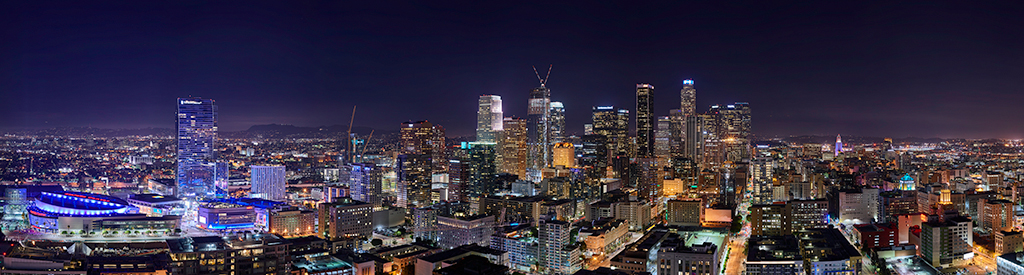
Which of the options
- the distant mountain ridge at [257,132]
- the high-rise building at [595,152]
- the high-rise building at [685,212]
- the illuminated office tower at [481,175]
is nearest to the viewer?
the high-rise building at [685,212]

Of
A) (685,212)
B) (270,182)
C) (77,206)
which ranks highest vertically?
(270,182)

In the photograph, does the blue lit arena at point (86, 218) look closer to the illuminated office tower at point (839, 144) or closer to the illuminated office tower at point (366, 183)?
the illuminated office tower at point (366, 183)

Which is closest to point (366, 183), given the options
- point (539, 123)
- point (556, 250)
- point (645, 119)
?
point (556, 250)

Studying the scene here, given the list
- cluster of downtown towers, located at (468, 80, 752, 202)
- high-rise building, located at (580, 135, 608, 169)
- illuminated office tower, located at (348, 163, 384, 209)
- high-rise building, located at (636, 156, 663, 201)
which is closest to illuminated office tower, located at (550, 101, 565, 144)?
cluster of downtown towers, located at (468, 80, 752, 202)

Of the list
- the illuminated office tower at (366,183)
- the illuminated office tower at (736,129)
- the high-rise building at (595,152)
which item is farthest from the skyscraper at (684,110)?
the illuminated office tower at (366,183)

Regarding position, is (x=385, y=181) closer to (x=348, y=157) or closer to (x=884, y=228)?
(x=348, y=157)

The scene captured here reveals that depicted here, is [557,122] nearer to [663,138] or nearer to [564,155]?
[564,155]
